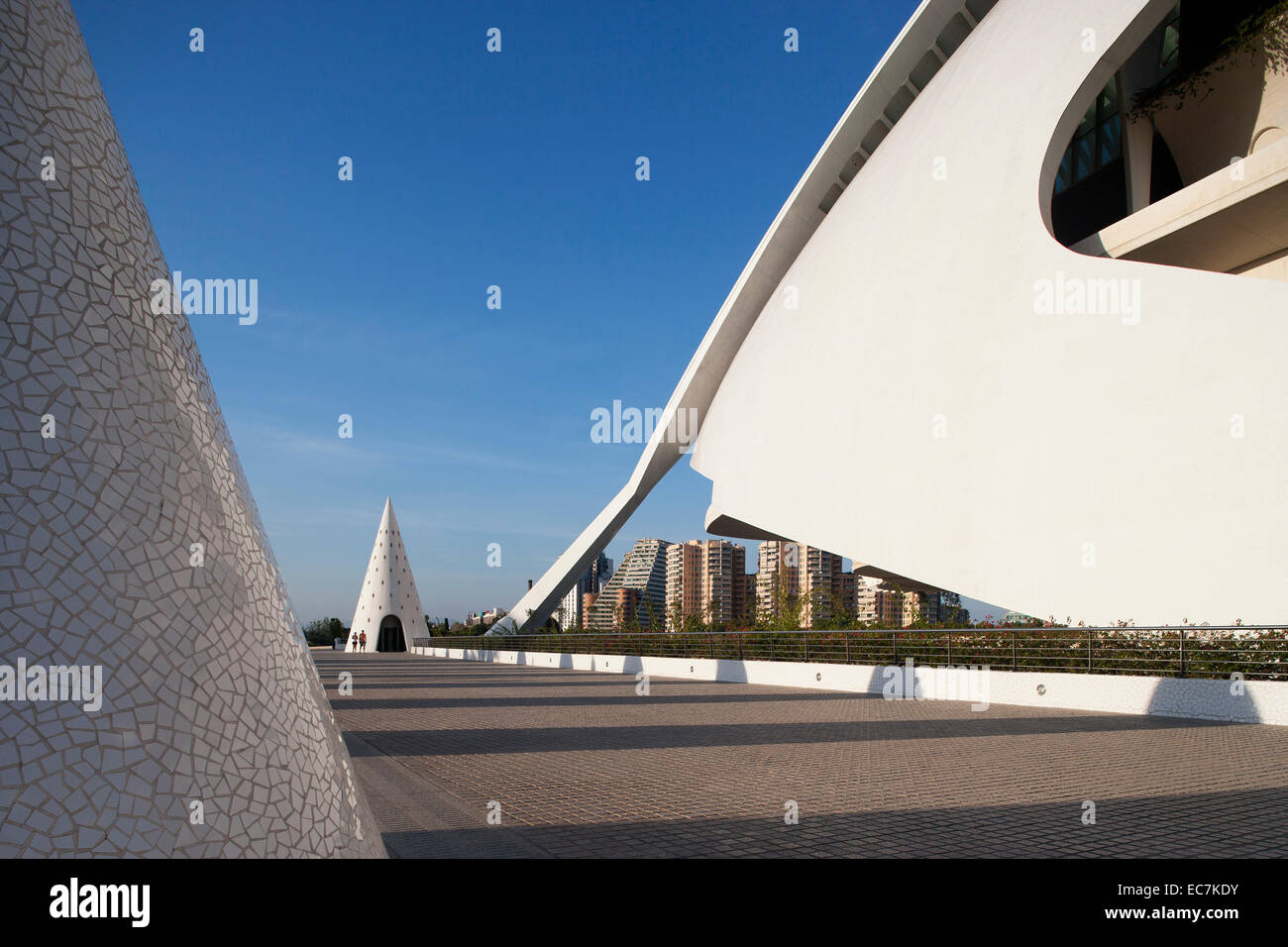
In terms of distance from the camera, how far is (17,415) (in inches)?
77.4

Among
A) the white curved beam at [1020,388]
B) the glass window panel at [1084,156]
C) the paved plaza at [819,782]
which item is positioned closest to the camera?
the paved plaza at [819,782]

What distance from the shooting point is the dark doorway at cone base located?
43.8m

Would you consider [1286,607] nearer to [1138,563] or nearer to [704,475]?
[1138,563]

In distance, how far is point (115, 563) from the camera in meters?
2.02

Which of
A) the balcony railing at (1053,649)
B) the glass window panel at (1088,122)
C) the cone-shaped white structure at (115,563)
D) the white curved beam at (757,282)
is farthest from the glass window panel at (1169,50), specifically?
the cone-shaped white structure at (115,563)

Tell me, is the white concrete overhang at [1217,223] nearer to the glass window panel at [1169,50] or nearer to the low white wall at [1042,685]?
the glass window panel at [1169,50]

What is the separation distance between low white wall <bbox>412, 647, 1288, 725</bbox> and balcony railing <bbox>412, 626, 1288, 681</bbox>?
0.43 m

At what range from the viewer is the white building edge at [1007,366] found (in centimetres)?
1138

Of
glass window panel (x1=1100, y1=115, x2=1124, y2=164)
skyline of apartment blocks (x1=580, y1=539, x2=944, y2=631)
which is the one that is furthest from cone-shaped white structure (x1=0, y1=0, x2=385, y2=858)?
glass window panel (x1=1100, y1=115, x2=1124, y2=164)

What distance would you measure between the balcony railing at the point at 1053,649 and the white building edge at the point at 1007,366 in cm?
67

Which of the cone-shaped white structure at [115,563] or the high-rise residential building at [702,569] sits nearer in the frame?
the cone-shaped white structure at [115,563]

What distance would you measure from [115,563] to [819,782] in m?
5.29

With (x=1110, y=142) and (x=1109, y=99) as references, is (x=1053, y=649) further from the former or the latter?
(x=1110, y=142)

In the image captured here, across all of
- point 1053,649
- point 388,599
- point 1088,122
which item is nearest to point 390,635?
point 388,599
